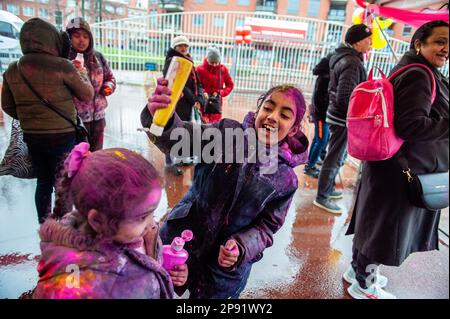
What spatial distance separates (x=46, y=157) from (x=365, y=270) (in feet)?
7.70

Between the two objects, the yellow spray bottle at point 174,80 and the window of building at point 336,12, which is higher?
the window of building at point 336,12

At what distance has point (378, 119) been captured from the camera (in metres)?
1.58

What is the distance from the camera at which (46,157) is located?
7.30 feet

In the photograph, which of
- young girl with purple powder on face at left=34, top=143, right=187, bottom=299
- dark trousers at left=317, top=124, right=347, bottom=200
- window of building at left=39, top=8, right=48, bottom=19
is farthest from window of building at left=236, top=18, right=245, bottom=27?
young girl with purple powder on face at left=34, top=143, right=187, bottom=299

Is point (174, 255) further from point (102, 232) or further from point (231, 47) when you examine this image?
point (231, 47)

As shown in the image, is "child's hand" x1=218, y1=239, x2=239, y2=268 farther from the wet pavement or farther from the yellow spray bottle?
the wet pavement

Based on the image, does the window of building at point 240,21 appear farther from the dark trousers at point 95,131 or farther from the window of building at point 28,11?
the window of building at point 28,11

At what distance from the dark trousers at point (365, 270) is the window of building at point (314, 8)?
12.8 meters

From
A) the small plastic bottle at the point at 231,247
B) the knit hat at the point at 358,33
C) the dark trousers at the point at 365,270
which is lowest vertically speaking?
the dark trousers at the point at 365,270

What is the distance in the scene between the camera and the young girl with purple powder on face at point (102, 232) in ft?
2.53

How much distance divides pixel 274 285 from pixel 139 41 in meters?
11.4

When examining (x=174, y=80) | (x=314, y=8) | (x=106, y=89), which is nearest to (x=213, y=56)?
(x=106, y=89)

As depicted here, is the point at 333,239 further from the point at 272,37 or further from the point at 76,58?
the point at 272,37

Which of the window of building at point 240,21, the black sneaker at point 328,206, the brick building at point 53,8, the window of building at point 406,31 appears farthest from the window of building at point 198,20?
the black sneaker at point 328,206
